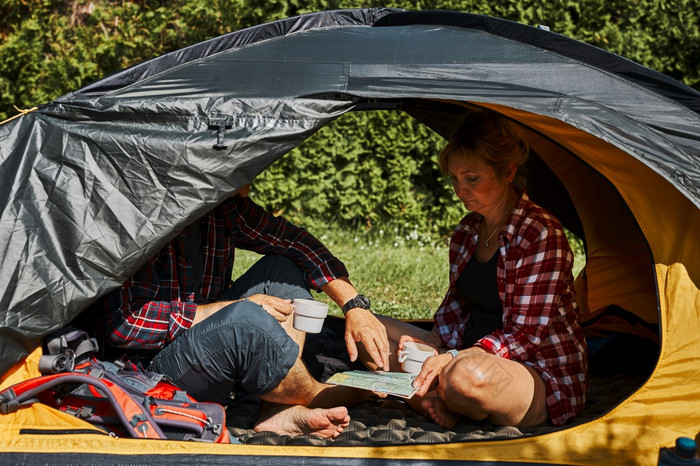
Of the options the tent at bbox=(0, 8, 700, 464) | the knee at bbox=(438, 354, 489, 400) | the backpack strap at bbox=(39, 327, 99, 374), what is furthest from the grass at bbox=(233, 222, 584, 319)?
the backpack strap at bbox=(39, 327, 99, 374)

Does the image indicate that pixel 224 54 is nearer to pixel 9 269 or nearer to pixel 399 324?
pixel 9 269

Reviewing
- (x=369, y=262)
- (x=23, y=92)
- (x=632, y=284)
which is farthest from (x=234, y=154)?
(x=23, y=92)

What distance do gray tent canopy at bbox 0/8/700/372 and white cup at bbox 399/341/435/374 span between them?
2.95 ft

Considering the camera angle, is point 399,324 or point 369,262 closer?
point 399,324

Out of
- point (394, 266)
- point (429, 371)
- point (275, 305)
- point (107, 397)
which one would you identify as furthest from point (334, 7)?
point (107, 397)

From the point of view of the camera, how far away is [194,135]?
2.51 meters

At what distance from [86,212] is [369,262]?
3769 millimetres

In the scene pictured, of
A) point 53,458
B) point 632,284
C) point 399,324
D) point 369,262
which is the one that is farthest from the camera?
point 369,262

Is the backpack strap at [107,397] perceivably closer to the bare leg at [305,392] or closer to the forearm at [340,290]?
the bare leg at [305,392]

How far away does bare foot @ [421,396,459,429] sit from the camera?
289 cm

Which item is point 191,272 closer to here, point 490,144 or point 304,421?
point 304,421

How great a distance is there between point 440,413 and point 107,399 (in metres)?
1.17

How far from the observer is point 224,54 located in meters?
2.86

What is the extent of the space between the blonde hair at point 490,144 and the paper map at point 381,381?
835mm
